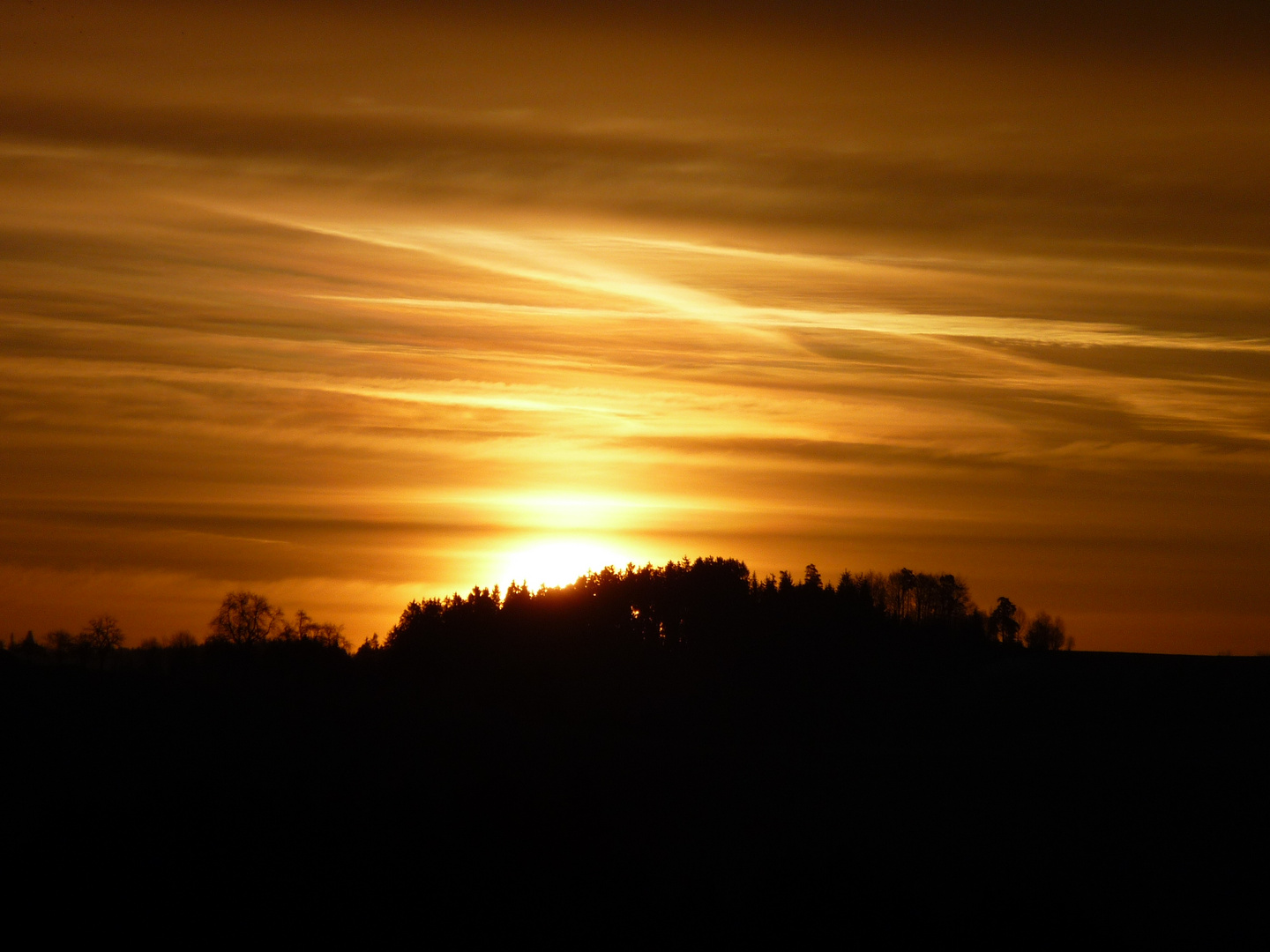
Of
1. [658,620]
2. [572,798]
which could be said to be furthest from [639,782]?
[658,620]

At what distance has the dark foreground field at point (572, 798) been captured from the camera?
157 ft

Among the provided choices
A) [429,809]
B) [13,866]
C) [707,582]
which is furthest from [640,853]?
[707,582]

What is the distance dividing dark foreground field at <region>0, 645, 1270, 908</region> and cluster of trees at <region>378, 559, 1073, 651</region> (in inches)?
1570

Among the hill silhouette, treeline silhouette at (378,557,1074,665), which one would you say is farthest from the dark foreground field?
treeline silhouette at (378,557,1074,665)

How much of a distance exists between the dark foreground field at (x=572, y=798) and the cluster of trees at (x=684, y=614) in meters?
39.9

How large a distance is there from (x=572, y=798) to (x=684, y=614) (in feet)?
312

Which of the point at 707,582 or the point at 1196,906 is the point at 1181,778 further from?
the point at 707,582

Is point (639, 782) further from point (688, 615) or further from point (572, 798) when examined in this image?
point (688, 615)

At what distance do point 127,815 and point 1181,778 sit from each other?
58.4m

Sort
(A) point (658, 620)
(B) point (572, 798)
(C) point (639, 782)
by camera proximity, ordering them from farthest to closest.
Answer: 1. (A) point (658, 620)
2. (C) point (639, 782)
3. (B) point (572, 798)

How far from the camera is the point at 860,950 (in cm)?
4425

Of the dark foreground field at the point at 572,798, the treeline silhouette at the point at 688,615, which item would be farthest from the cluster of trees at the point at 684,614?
the dark foreground field at the point at 572,798

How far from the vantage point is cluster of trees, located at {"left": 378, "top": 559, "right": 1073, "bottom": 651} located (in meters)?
146

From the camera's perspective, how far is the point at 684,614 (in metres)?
156
